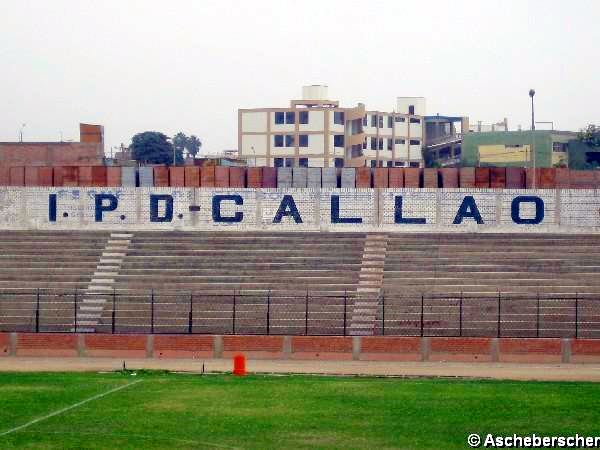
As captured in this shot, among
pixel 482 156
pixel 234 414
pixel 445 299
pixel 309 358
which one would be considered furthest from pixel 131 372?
pixel 482 156

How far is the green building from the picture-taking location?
331 feet

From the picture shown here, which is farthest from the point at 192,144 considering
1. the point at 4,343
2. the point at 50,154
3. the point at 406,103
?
the point at 4,343

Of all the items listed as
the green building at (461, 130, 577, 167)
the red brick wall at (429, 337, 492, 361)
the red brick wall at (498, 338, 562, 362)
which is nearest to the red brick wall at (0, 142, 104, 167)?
the green building at (461, 130, 577, 167)

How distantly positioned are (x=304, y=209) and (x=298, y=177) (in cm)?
611

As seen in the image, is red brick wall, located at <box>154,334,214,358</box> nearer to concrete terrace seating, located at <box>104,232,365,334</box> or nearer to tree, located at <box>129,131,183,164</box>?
concrete terrace seating, located at <box>104,232,365,334</box>

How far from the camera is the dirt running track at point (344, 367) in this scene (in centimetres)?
4106

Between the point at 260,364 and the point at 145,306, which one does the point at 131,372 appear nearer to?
the point at 260,364

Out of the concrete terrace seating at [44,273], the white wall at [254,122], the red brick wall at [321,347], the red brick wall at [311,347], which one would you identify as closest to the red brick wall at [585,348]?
the red brick wall at [311,347]

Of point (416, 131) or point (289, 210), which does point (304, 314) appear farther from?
point (416, 131)

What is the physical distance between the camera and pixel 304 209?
61656 mm

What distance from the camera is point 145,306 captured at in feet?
169

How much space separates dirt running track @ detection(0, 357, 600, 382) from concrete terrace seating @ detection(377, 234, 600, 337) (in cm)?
355

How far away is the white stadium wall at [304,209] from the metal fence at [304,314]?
9.77 m

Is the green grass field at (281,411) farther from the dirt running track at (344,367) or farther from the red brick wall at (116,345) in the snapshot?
the red brick wall at (116,345)
